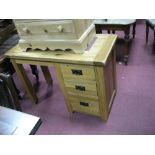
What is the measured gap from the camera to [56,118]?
1871 mm

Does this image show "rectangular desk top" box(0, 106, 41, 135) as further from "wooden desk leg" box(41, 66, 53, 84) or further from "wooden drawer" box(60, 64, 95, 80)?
"wooden desk leg" box(41, 66, 53, 84)

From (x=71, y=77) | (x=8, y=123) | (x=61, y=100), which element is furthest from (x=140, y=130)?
(x=8, y=123)

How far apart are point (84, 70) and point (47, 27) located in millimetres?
416

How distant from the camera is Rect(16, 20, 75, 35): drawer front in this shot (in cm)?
134

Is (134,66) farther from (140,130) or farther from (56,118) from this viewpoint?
(56,118)

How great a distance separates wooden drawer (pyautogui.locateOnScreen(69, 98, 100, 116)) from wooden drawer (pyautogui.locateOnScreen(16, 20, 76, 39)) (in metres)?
0.57

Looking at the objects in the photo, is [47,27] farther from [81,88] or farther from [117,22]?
[117,22]

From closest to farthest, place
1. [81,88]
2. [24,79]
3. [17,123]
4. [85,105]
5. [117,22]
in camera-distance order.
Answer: [17,123] < [81,88] < [85,105] < [24,79] < [117,22]

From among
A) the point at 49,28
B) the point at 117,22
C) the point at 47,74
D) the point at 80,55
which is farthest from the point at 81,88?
the point at 117,22

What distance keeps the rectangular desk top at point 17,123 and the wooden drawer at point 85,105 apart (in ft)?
2.86

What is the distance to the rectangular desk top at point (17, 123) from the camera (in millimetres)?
761

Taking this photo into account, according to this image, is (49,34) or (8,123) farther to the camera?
(49,34)

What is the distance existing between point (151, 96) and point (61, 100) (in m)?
0.93

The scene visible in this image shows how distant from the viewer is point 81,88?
1560 mm
